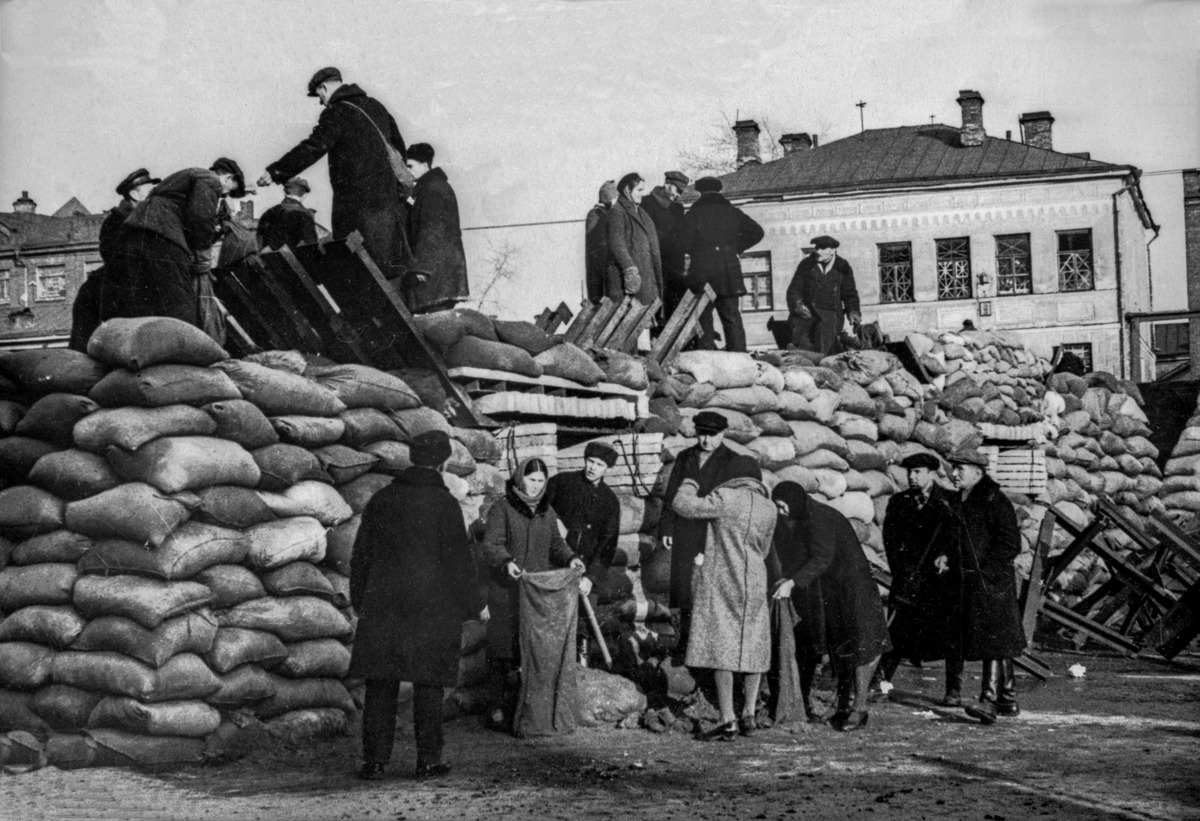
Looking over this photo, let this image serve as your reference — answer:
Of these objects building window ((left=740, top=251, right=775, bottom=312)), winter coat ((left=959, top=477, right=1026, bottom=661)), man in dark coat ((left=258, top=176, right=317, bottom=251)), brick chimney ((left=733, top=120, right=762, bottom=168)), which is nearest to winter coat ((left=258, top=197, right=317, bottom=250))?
man in dark coat ((left=258, top=176, right=317, bottom=251))

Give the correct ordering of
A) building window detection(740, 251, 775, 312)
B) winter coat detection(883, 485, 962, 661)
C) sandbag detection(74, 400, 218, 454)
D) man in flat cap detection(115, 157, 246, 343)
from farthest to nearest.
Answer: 1. building window detection(740, 251, 775, 312)
2. winter coat detection(883, 485, 962, 661)
3. man in flat cap detection(115, 157, 246, 343)
4. sandbag detection(74, 400, 218, 454)

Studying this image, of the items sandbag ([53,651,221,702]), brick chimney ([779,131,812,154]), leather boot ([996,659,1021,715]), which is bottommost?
leather boot ([996,659,1021,715])

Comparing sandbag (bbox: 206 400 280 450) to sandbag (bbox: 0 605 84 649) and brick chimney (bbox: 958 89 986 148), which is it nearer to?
sandbag (bbox: 0 605 84 649)

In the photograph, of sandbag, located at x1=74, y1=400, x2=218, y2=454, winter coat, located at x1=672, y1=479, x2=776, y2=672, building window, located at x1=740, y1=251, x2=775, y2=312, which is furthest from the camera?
building window, located at x1=740, y1=251, x2=775, y2=312

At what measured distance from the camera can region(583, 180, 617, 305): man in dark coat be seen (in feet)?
37.6

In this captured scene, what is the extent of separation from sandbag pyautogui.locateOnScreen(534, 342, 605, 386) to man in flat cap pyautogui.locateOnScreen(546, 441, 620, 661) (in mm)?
1272

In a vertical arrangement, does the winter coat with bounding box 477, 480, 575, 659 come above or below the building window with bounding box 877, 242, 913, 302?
below

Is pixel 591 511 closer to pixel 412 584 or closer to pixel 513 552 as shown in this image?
pixel 513 552

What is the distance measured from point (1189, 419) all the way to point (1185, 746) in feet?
53.9

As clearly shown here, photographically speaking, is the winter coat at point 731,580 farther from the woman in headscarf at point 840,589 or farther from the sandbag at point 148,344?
the sandbag at point 148,344

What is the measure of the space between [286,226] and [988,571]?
15.5 feet

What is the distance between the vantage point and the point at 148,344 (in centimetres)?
658

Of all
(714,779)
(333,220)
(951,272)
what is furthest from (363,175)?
(951,272)

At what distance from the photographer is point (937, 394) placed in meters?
14.6
